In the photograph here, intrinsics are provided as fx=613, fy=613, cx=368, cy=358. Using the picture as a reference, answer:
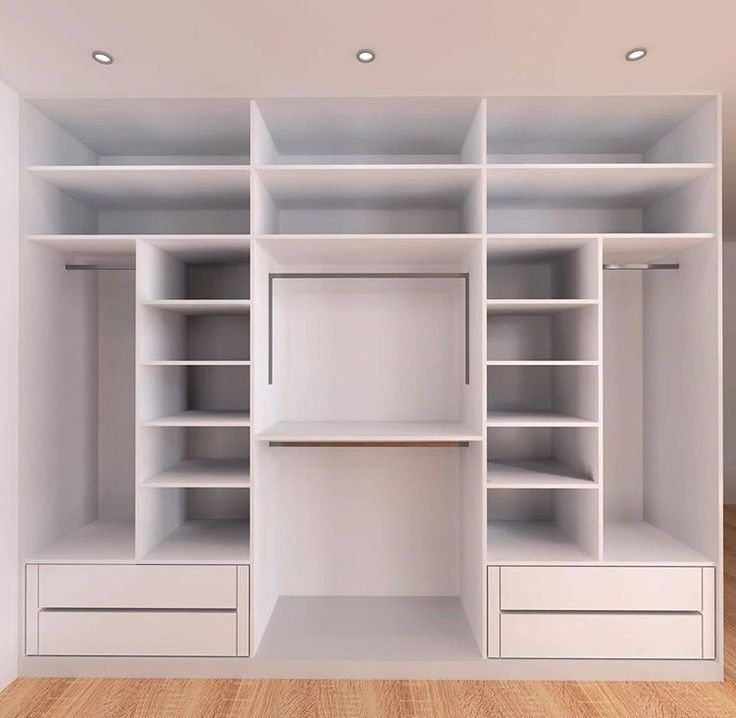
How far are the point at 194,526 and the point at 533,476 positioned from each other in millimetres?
1677

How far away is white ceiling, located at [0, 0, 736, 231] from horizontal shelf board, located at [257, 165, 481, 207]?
0.30m

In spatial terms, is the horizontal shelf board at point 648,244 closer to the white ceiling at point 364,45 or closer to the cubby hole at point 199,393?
the white ceiling at point 364,45

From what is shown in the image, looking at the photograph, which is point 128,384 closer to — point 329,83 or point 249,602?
point 249,602

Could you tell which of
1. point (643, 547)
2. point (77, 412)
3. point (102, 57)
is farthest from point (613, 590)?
point (102, 57)

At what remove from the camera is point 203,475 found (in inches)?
106

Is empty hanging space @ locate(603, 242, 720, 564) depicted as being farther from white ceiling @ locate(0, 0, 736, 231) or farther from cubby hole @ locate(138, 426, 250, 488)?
cubby hole @ locate(138, 426, 250, 488)

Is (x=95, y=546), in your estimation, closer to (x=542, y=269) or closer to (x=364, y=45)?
(x=364, y=45)

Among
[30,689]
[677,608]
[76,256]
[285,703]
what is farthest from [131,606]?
[677,608]

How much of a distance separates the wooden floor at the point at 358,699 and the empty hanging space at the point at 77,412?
1.69 ft

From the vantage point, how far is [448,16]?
79.4 inches

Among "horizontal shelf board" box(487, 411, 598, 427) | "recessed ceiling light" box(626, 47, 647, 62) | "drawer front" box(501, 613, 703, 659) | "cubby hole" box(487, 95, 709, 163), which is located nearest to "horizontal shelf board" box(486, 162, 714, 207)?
"cubby hole" box(487, 95, 709, 163)

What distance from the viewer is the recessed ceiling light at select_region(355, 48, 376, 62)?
2.22 meters

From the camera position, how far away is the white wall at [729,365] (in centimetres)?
566

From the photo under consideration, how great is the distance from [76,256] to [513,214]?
2.20 metres
